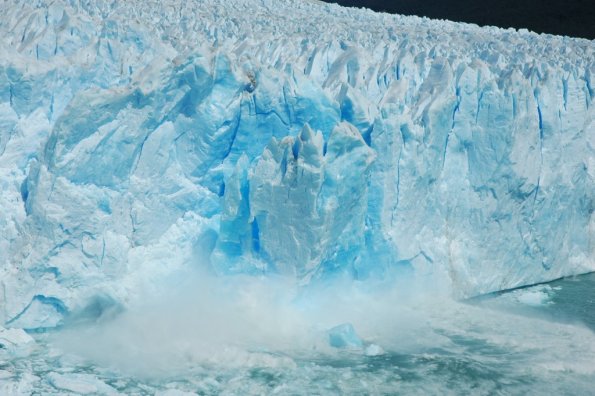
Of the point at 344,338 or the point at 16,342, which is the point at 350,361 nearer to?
the point at 344,338

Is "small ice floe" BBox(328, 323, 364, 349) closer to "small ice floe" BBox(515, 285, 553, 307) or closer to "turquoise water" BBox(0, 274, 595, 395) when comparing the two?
"turquoise water" BBox(0, 274, 595, 395)

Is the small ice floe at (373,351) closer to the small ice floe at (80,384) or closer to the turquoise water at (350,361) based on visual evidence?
the turquoise water at (350,361)

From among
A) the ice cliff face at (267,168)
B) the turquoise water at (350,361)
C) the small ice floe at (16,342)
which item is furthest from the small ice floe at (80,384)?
the ice cliff face at (267,168)

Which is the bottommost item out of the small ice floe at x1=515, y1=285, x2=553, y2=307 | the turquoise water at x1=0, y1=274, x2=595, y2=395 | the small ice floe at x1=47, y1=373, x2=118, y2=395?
the small ice floe at x1=47, y1=373, x2=118, y2=395

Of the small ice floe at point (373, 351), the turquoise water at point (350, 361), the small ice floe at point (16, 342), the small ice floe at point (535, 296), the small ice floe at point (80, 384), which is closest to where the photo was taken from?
the small ice floe at point (80, 384)

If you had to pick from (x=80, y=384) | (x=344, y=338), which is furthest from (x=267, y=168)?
(x=80, y=384)

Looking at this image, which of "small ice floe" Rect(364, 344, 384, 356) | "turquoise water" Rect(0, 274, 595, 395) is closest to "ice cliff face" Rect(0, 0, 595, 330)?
"turquoise water" Rect(0, 274, 595, 395)

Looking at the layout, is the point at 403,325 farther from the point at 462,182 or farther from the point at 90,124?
the point at 90,124
